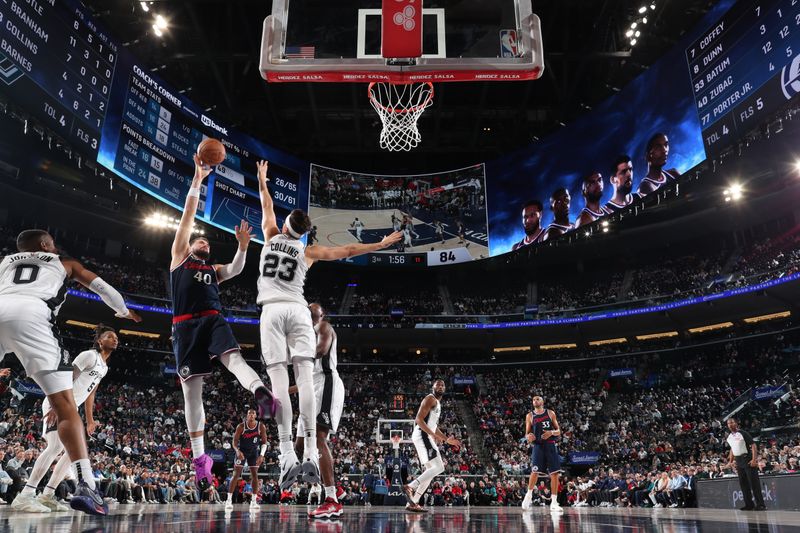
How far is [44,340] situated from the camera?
14.7 feet

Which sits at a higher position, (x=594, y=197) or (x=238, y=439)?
(x=594, y=197)

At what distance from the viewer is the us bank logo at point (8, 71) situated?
14.7 metres

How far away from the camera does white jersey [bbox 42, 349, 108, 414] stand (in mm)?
7473

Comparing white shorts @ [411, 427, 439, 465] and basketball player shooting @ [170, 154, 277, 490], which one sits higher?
basketball player shooting @ [170, 154, 277, 490]

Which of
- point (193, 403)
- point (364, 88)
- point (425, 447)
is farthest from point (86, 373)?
point (364, 88)

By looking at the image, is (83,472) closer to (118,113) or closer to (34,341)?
(34,341)

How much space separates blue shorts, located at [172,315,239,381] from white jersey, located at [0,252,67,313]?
0.98 m

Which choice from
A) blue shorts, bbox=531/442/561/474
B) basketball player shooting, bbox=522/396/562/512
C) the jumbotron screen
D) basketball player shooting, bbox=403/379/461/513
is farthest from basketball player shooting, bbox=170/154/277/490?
the jumbotron screen

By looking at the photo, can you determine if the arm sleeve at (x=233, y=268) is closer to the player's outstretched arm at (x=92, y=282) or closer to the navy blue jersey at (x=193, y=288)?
the navy blue jersey at (x=193, y=288)

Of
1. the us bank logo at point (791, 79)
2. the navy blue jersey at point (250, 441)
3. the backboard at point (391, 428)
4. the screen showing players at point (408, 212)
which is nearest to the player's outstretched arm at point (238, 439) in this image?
the navy blue jersey at point (250, 441)

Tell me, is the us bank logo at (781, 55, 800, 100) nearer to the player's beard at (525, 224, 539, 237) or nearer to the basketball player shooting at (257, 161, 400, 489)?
the player's beard at (525, 224, 539, 237)

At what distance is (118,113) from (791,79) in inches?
792

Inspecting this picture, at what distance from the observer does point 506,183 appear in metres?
27.9

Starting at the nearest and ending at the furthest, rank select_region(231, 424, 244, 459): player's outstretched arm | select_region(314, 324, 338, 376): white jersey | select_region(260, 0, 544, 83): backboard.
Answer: select_region(314, 324, 338, 376): white jersey, select_region(260, 0, 544, 83): backboard, select_region(231, 424, 244, 459): player's outstretched arm
